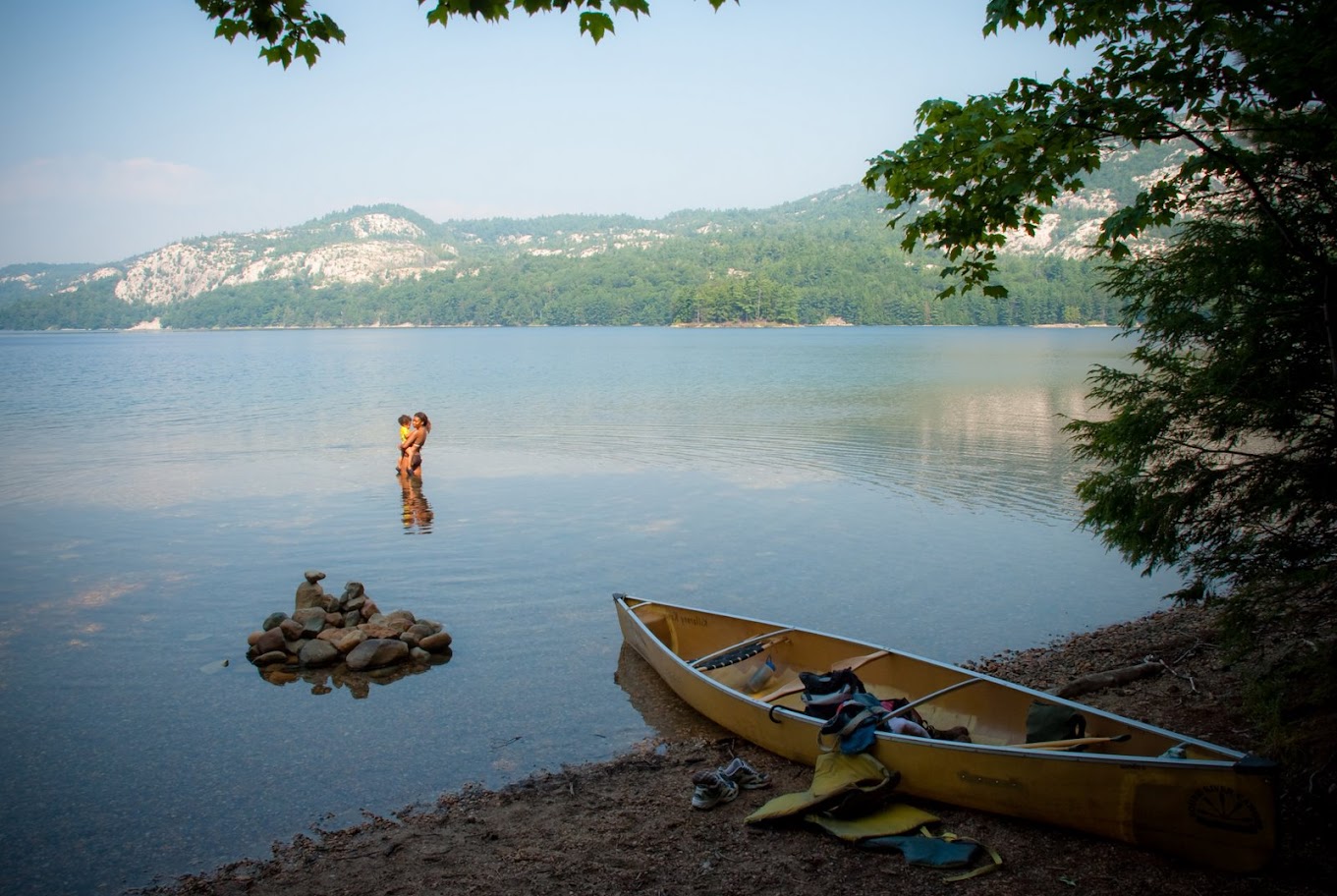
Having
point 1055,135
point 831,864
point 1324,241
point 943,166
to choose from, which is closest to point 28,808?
point 831,864

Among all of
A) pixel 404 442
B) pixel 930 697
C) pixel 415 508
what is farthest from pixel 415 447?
pixel 930 697

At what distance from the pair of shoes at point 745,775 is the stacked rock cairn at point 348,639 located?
5054mm

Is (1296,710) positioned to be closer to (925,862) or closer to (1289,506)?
(1289,506)

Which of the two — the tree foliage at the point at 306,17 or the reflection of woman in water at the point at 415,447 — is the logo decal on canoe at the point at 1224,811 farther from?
the reflection of woman in water at the point at 415,447

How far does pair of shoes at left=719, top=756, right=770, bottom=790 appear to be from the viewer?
7848 mm

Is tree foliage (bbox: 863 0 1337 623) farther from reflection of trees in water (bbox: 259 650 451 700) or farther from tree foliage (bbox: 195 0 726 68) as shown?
reflection of trees in water (bbox: 259 650 451 700)

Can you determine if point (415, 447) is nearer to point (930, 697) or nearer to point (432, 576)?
Answer: point (432, 576)

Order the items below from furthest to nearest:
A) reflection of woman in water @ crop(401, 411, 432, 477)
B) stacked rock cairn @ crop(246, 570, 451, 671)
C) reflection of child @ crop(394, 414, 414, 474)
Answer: reflection of child @ crop(394, 414, 414, 474) < reflection of woman in water @ crop(401, 411, 432, 477) < stacked rock cairn @ crop(246, 570, 451, 671)

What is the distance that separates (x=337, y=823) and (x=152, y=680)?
4793mm

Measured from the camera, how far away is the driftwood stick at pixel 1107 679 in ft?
29.9

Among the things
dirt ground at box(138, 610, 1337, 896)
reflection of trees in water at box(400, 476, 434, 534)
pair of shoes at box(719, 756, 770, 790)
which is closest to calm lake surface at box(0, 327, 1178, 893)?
reflection of trees in water at box(400, 476, 434, 534)

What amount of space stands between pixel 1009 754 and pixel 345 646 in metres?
8.44

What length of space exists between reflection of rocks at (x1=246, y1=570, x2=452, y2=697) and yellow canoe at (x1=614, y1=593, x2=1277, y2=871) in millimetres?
3240

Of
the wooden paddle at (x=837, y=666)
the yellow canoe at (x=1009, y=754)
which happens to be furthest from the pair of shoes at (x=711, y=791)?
the wooden paddle at (x=837, y=666)
